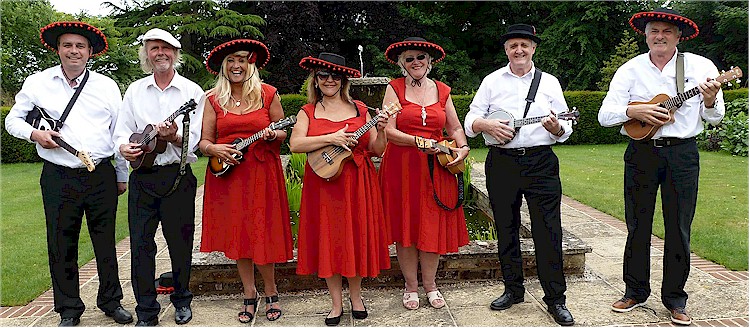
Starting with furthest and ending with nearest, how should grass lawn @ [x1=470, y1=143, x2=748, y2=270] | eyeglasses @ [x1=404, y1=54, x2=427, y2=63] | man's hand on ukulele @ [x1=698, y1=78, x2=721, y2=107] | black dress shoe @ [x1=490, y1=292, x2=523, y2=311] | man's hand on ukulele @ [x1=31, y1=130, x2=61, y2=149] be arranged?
grass lawn @ [x1=470, y1=143, x2=748, y2=270]
black dress shoe @ [x1=490, y1=292, x2=523, y2=311]
eyeglasses @ [x1=404, y1=54, x2=427, y2=63]
man's hand on ukulele @ [x1=31, y1=130, x2=61, y2=149]
man's hand on ukulele @ [x1=698, y1=78, x2=721, y2=107]

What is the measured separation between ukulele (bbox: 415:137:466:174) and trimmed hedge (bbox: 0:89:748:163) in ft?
41.3

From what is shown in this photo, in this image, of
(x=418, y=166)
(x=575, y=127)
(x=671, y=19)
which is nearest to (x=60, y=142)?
(x=418, y=166)

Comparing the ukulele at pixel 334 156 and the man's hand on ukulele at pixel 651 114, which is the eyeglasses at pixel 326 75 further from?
the man's hand on ukulele at pixel 651 114

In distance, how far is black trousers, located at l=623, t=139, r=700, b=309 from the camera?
4.23 meters

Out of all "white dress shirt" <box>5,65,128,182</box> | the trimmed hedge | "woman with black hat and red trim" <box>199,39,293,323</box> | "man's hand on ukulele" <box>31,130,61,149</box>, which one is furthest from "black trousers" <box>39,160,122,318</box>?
the trimmed hedge

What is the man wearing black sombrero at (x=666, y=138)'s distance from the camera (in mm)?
4160

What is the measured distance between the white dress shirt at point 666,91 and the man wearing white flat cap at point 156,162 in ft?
10.3

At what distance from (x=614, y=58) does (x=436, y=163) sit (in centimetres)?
2286

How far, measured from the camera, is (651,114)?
4113 mm

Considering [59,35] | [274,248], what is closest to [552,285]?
[274,248]

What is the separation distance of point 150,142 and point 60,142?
0.62 metres

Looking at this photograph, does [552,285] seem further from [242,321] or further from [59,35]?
[59,35]

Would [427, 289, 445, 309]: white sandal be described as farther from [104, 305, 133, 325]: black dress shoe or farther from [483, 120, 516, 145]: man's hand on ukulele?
[104, 305, 133, 325]: black dress shoe

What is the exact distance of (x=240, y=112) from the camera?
170 inches
